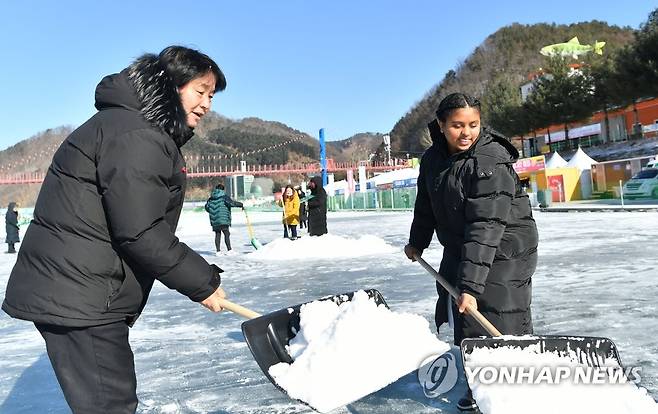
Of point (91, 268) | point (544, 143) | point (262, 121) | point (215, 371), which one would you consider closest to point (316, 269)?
point (215, 371)

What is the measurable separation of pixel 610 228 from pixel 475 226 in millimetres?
9667

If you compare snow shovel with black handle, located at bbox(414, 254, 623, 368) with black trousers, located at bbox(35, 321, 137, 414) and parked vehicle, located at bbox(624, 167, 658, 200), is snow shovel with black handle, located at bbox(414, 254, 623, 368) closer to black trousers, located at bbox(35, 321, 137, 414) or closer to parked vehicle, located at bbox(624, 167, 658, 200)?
black trousers, located at bbox(35, 321, 137, 414)

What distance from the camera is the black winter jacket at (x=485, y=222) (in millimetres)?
2078

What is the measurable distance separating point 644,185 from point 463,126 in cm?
2023

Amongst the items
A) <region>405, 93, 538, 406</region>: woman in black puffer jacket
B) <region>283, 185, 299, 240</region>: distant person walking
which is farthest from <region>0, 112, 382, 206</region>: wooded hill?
<region>405, 93, 538, 406</region>: woman in black puffer jacket

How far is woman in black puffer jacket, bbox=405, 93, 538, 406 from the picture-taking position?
2080mm

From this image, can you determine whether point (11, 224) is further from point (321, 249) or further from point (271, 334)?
point (271, 334)

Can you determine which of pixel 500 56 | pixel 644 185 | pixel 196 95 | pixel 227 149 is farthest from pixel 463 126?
pixel 227 149

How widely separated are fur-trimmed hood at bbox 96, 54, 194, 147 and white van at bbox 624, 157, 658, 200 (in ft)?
68.8

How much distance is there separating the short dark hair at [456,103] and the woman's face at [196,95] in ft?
3.21

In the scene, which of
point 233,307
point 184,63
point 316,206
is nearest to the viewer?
point 184,63

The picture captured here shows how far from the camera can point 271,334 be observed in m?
2.44

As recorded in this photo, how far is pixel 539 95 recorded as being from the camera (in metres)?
42.5

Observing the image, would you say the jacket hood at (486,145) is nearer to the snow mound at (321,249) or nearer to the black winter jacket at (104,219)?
the black winter jacket at (104,219)
